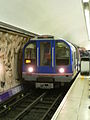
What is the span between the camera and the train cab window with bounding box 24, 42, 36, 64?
30.0ft

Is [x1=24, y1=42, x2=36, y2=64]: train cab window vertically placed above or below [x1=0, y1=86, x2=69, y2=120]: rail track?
above

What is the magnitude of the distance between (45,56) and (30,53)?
685 millimetres

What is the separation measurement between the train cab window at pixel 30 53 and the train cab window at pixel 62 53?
38.6 inches

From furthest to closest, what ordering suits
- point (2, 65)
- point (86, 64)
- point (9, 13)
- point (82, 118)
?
point (86, 64), point (2, 65), point (9, 13), point (82, 118)

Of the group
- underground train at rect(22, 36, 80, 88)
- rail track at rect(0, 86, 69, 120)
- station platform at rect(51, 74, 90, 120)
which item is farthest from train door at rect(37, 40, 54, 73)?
station platform at rect(51, 74, 90, 120)

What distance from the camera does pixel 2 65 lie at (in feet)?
25.2

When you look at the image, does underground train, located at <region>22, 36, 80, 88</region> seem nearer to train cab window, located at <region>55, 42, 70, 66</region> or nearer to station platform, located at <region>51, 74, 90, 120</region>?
train cab window, located at <region>55, 42, 70, 66</region>

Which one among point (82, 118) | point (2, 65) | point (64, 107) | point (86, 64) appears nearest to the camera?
point (82, 118)

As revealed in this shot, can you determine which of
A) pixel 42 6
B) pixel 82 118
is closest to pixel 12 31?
pixel 42 6

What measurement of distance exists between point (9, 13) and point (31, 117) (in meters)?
3.18

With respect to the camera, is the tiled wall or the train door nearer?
the tiled wall

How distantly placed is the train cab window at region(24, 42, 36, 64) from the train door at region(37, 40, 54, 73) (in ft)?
0.70

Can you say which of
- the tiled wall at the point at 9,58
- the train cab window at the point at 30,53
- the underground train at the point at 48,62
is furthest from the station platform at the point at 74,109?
the train cab window at the point at 30,53

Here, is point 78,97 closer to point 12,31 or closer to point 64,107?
point 64,107
